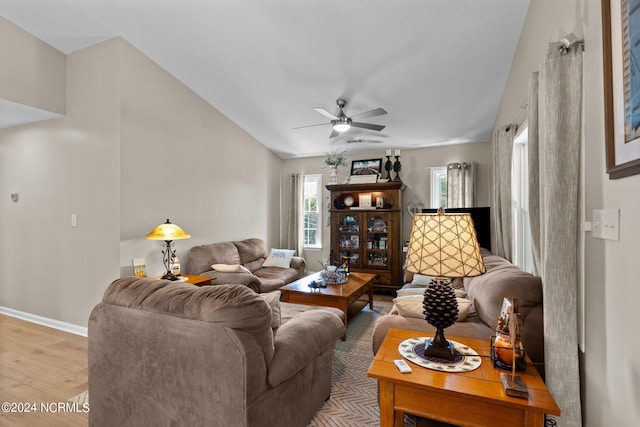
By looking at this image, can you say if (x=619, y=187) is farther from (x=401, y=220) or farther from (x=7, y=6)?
(x=7, y=6)

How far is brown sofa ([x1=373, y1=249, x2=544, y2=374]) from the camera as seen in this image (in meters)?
1.80

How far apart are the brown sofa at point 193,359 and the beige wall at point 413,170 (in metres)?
4.15

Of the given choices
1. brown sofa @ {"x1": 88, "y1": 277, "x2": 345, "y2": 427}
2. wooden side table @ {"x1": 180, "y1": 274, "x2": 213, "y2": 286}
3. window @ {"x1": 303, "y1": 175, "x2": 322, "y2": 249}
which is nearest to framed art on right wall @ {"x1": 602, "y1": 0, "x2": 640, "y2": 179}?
brown sofa @ {"x1": 88, "y1": 277, "x2": 345, "y2": 427}

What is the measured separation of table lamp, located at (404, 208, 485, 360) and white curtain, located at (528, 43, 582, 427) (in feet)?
1.53

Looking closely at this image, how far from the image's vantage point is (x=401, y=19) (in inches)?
107

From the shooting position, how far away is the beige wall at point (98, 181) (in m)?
3.35

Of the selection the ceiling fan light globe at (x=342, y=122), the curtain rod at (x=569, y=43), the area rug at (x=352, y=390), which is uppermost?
the ceiling fan light globe at (x=342, y=122)

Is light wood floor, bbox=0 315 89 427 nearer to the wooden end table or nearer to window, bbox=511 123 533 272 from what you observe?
the wooden end table

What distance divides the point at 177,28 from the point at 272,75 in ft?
3.51

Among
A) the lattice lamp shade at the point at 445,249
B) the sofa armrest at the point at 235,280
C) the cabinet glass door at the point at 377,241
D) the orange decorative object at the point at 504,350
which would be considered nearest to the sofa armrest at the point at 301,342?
the lattice lamp shade at the point at 445,249

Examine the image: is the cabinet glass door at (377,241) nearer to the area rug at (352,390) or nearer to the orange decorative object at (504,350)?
the area rug at (352,390)

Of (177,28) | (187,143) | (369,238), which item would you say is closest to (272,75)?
(177,28)

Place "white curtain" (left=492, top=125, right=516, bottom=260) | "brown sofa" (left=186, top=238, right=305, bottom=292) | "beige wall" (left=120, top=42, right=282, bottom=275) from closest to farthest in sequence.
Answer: "white curtain" (left=492, top=125, right=516, bottom=260) → "beige wall" (left=120, top=42, right=282, bottom=275) → "brown sofa" (left=186, top=238, right=305, bottom=292)

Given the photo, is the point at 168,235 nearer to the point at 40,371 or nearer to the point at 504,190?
the point at 40,371
